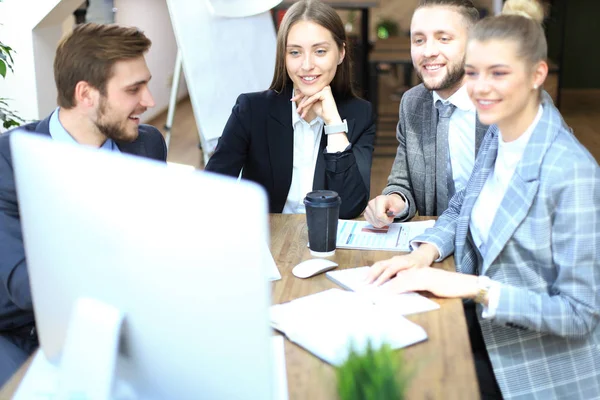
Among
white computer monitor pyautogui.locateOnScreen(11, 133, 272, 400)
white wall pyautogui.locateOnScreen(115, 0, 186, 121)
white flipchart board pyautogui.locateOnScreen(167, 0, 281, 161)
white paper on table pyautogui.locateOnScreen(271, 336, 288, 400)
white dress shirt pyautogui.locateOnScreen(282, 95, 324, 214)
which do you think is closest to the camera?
white computer monitor pyautogui.locateOnScreen(11, 133, 272, 400)

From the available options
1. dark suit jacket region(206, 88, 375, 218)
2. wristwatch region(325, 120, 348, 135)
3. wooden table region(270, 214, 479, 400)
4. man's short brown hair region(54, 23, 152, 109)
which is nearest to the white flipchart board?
dark suit jacket region(206, 88, 375, 218)

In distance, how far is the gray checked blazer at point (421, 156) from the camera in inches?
89.2

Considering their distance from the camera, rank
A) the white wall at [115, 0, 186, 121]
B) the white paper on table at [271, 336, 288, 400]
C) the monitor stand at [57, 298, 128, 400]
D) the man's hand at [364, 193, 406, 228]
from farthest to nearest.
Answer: the white wall at [115, 0, 186, 121]
the man's hand at [364, 193, 406, 228]
the white paper on table at [271, 336, 288, 400]
the monitor stand at [57, 298, 128, 400]

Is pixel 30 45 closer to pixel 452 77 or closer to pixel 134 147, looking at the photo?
pixel 134 147

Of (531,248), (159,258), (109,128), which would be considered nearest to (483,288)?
(531,248)

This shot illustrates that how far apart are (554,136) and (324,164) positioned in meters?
0.88

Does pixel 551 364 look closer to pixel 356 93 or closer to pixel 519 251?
pixel 519 251

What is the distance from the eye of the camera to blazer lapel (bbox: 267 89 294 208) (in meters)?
2.32

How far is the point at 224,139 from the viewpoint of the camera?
238cm

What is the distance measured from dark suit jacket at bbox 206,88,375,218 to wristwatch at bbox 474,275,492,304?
82 centimetres

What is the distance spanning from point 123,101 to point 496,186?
0.90m

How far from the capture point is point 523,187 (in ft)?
4.94

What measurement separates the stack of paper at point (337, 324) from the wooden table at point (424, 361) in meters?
0.02

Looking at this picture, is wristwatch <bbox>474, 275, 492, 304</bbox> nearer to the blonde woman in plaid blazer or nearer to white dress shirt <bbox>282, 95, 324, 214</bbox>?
the blonde woman in plaid blazer
